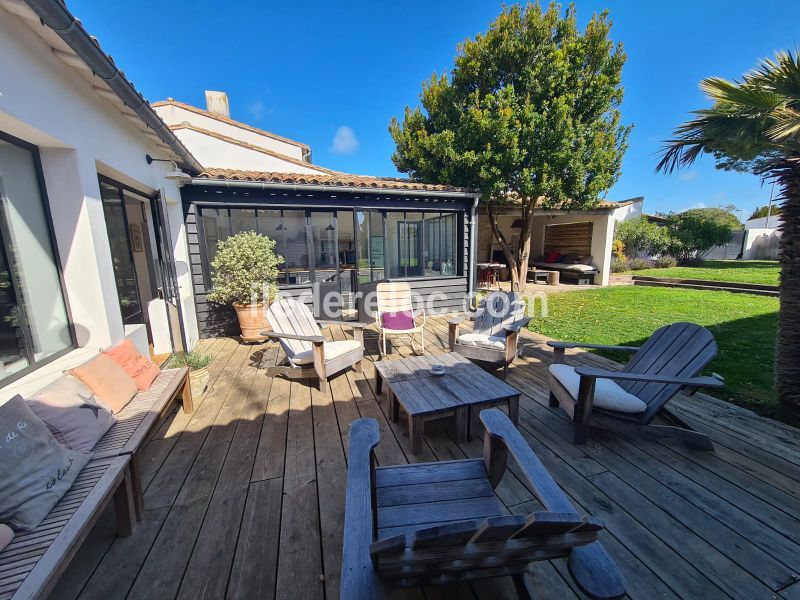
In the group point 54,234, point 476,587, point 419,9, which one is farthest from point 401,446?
point 419,9

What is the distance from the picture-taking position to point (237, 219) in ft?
17.9

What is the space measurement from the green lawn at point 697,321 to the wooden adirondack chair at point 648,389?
1.10 m

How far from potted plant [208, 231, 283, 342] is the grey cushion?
328cm

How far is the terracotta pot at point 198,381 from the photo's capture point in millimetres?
3139

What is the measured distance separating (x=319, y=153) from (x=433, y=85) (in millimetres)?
7483

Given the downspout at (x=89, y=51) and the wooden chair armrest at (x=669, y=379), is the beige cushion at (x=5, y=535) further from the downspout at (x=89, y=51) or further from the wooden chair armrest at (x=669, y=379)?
the wooden chair armrest at (x=669, y=379)

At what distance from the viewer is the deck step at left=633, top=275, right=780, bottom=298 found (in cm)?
778

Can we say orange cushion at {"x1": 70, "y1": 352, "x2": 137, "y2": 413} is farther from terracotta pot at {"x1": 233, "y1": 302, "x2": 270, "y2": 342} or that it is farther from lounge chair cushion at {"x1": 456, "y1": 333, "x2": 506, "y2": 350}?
lounge chair cushion at {"x1": 456, "y1": 333, "x2": 506, "y2": 350}

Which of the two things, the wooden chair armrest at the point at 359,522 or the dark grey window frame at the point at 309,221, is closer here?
the wooden chair armrest at the point at 359,522

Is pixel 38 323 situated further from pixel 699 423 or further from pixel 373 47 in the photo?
pixel 373 47

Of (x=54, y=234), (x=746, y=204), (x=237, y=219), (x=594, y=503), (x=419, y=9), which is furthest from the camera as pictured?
(x=746, y=204)

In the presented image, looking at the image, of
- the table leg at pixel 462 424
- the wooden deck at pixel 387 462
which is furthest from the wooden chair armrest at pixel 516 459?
the table leg at pixel 462 424

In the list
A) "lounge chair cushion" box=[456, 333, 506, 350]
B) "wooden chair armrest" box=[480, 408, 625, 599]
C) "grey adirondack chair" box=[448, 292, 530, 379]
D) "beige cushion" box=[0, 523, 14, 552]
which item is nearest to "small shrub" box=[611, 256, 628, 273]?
"grey adirondack chair" box=[448, 292, 530, 379]

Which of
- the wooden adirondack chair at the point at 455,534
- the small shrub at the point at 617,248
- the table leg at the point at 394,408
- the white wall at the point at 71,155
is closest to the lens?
the wooden adirondack chair at the point at 455,534
